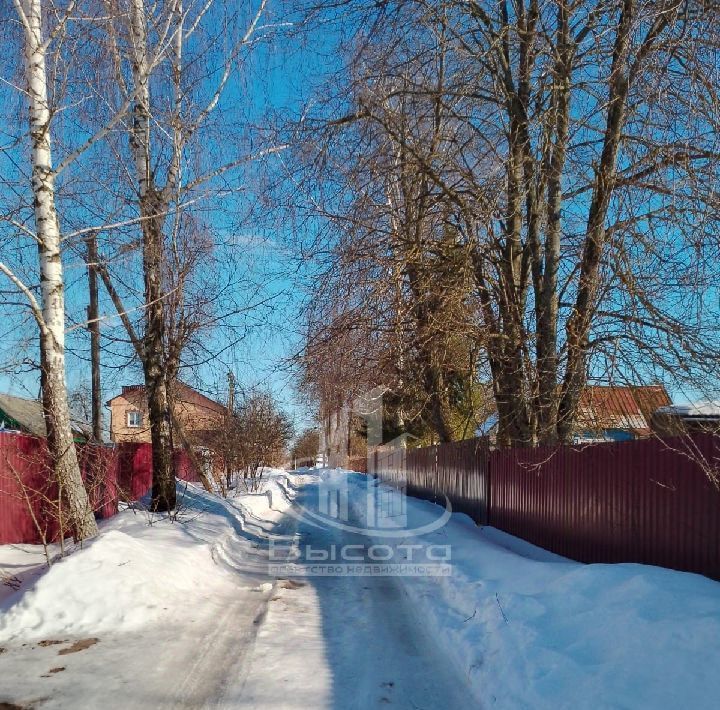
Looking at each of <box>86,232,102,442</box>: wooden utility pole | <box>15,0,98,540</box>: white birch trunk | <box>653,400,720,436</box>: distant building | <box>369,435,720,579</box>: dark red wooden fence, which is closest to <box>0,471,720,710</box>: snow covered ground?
<box>369,435,720,579</box>: dark red wooden fence

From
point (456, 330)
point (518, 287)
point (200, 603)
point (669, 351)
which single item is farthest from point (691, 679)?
point (518, 287)

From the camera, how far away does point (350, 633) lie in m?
6.71

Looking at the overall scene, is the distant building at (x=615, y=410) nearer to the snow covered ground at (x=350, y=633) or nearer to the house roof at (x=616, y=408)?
the house roof at (x=616, y=408)

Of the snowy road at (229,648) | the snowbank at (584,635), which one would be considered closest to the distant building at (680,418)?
the snowbank at (584,635)

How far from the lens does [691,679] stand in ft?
13.0

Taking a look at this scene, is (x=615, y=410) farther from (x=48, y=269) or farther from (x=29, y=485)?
(x=29, y=485)

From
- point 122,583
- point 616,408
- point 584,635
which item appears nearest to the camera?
point 584,635

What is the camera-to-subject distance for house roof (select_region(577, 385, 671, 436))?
8828 mm

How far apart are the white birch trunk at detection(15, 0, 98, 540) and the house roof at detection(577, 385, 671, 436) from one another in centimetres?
711

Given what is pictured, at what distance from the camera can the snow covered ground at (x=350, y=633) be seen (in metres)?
4.52

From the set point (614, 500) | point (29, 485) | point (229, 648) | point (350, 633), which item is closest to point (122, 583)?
point (229, 648)

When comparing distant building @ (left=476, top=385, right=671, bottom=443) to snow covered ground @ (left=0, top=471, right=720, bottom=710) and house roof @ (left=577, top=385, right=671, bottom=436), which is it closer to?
house roof @ (left=577, top=385, right=671, bottom=436)

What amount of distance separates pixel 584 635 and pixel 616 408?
16.8 feet

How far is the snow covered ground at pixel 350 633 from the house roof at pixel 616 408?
2.10 m
